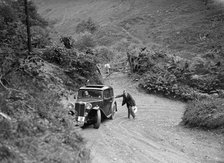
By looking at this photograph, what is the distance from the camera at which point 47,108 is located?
861 centimetres

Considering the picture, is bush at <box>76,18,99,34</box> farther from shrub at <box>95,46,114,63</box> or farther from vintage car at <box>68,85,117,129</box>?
vintage car at <box>68,85,117,129</box>

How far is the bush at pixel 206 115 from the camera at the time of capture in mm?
11891

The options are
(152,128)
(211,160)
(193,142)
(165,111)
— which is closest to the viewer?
(211,160)

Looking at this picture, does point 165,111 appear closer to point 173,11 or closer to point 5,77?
point 5,77

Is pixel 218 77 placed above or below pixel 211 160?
above

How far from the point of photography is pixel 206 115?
1235 centimetres

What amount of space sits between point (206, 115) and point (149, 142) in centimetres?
320

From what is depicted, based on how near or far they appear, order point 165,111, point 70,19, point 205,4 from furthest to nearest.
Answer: point 70,19 < point 205,4 < point 165,111

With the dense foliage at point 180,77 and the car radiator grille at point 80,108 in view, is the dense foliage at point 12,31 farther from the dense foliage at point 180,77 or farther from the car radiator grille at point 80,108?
the dense foliage at point 180,77

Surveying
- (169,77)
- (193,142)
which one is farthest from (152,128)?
(169,77)

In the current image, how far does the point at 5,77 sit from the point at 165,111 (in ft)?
39.0

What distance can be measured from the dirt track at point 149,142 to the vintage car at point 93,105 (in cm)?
38

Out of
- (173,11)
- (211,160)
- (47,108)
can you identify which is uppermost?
(173,11)

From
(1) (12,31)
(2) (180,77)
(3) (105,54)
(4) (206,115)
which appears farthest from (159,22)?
(4) (206,115)
